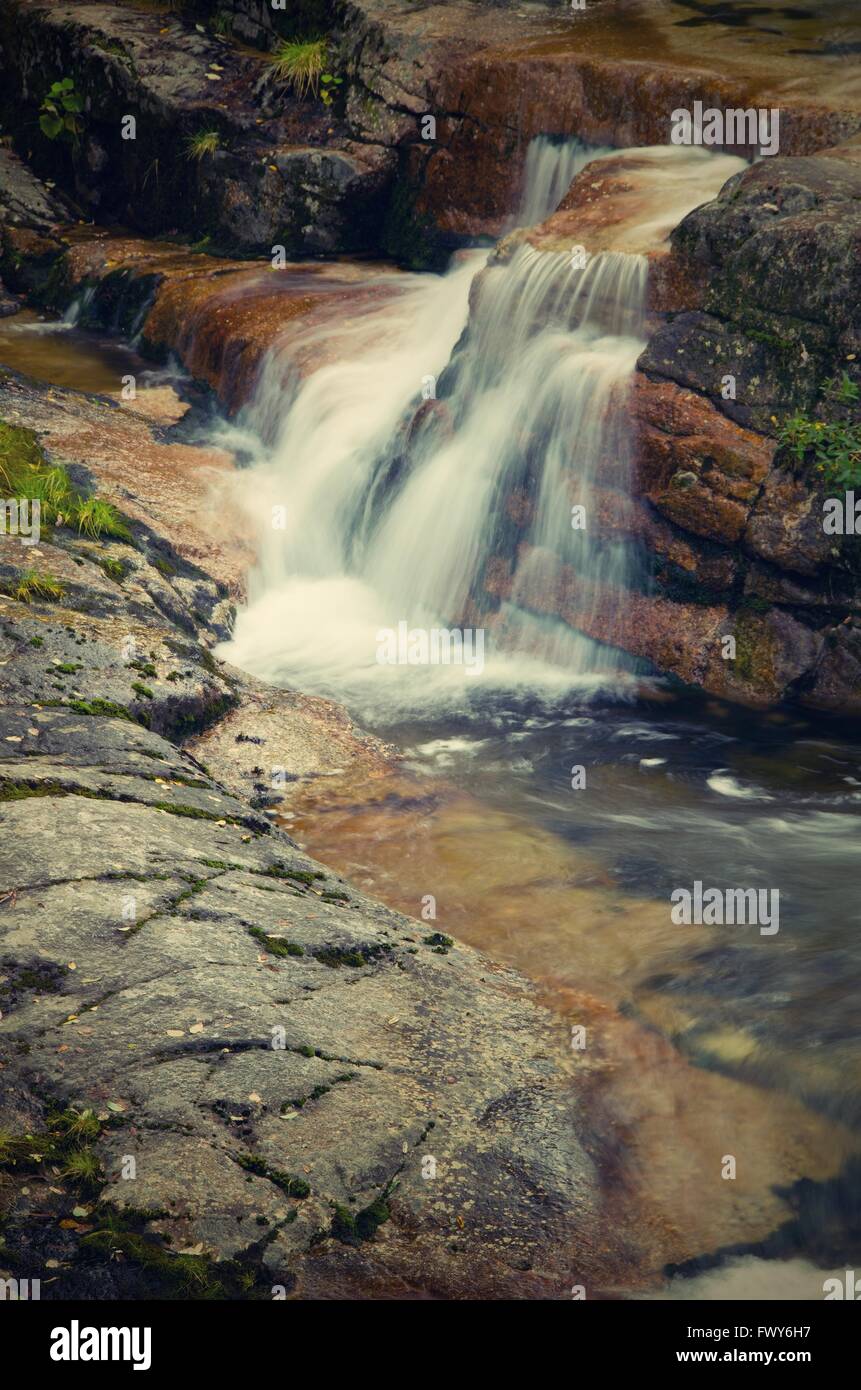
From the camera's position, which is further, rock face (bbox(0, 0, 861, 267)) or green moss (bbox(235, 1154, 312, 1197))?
rock face (bbox(0, 0, 861, 267))

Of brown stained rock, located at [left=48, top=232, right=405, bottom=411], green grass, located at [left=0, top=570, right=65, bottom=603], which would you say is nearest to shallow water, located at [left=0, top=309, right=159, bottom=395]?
brown stained rock, located at [left=48, top=232, right=405, bottom=411]

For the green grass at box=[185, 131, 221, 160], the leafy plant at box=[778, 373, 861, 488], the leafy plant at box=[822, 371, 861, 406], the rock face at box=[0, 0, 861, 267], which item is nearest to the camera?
the leafy plant at box=[778, 373, 861, 488]

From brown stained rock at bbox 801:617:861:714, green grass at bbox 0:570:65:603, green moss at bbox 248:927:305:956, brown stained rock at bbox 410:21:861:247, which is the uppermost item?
brown stained rock at bbox 410:21:861:247

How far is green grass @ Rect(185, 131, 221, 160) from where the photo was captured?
1819 centimetres

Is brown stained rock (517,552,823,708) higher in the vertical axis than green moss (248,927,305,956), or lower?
higher

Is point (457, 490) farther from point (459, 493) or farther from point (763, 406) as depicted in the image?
point (763, 406)

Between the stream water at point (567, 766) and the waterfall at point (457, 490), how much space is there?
0.03m

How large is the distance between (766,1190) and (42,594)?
19.8ft

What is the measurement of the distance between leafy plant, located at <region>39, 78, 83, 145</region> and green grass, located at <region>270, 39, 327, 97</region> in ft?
10.5

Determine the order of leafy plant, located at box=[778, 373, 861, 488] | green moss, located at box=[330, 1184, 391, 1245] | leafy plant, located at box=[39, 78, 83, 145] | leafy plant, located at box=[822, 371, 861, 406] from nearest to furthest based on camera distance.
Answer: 1. green moss, located at box=[330, 1184, 391, 1245]
2. leafy plant, located at box=[778, 373, 861, 488]
3. leafy plant, located at box=[822, 371, 861, 406]
4. leafy plant, located at box=[39, 78, 83, 145]

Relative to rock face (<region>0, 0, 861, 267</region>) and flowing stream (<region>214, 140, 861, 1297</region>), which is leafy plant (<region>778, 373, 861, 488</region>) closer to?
flowing stream (<region>214, 140, 861, 1297</region>)

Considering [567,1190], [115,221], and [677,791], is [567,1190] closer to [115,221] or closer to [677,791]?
[677,791]

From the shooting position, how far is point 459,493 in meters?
12.6

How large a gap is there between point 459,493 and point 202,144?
8.49 m
